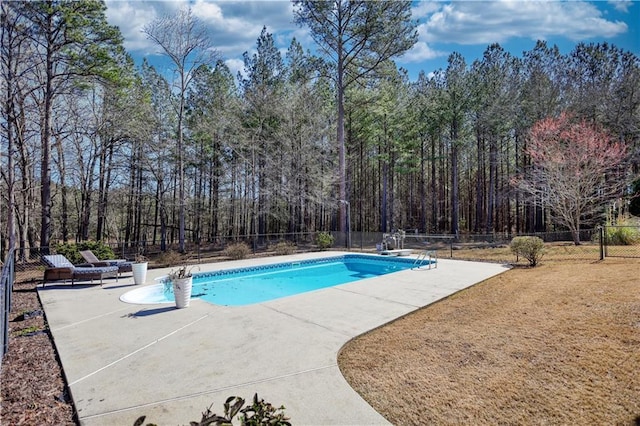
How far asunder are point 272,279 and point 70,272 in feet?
16.7

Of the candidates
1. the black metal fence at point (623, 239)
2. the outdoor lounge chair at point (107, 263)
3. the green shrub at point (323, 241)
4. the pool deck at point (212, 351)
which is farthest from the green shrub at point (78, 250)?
the black metal fence at point (623, 239)

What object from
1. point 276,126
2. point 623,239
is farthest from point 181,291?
point 276,126

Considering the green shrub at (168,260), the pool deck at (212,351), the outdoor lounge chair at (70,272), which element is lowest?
the pool deck at (212,351)

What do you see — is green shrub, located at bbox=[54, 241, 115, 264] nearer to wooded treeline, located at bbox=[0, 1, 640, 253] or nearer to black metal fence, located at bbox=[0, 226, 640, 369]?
black metal fence, located at bbox=[0, 226, 640, 369]

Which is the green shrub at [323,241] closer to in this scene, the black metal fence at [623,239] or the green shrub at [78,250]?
the green shrub at [78,250]

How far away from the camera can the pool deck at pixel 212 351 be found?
265cm

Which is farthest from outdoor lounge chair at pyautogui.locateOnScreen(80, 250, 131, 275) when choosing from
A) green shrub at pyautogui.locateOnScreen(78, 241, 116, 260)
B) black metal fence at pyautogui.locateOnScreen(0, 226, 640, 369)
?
black metal fence at pyautogui.locateOnScreen(0, 226, 640, 369)

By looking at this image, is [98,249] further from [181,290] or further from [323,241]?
[323,241]

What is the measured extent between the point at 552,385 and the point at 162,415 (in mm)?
3243

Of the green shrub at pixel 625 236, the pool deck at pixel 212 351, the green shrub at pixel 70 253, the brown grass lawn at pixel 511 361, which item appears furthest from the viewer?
the green shrub at pixel 625 236

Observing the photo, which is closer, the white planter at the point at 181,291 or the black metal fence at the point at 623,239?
the white planter at the point at 181,291

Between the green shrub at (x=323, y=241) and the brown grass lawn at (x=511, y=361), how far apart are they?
983 cm

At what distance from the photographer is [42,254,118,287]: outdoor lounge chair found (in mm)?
7168

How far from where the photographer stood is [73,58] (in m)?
11.3
